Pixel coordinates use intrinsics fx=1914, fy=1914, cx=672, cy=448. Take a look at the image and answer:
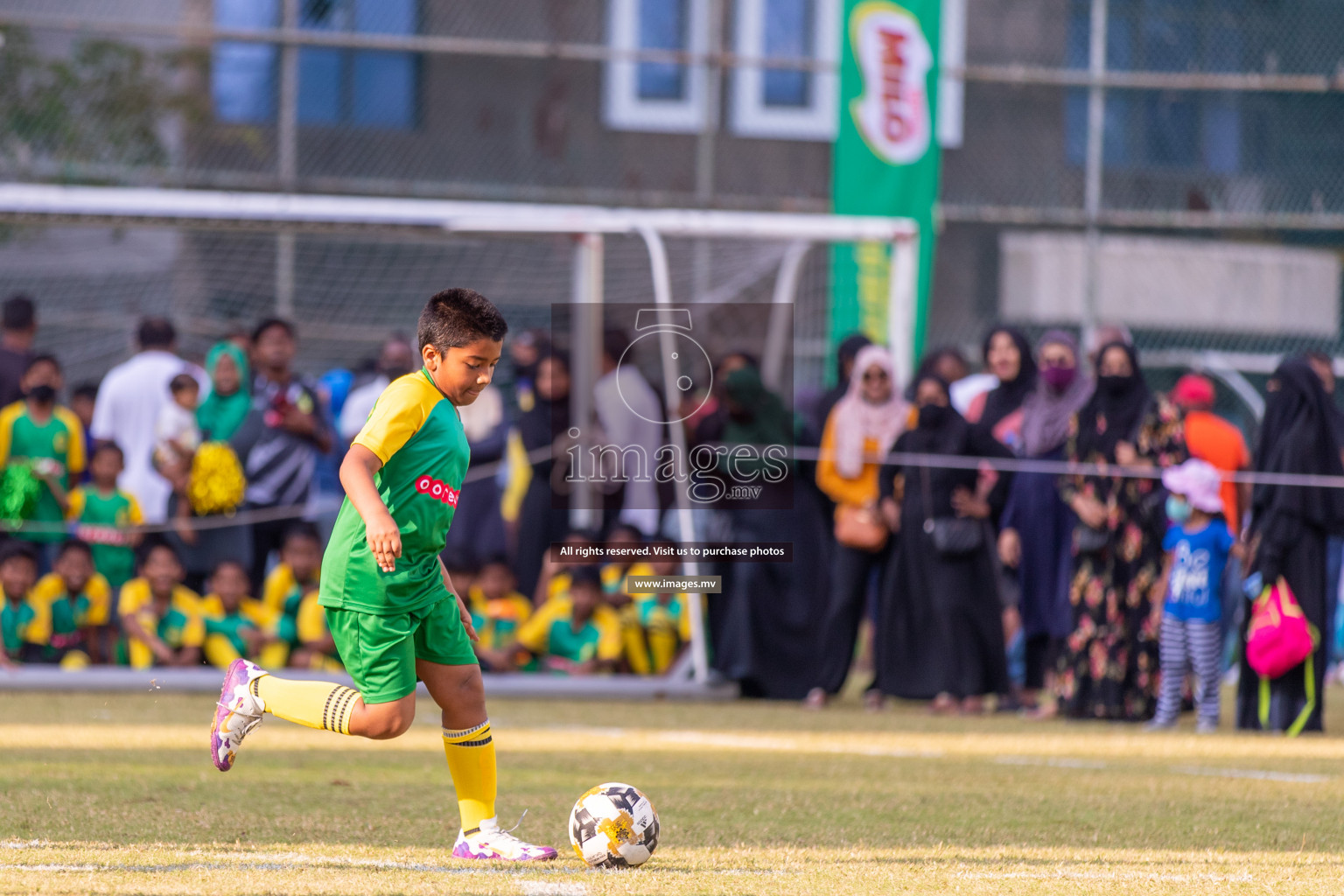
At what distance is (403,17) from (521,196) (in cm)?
205

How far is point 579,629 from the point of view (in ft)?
35.9

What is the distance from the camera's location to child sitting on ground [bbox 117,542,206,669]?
10516 millimetres

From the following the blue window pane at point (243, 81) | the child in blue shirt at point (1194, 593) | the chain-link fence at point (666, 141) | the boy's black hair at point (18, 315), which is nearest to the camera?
the child in blue shirt at point (1194, 593)

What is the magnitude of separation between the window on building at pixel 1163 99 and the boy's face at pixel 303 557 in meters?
8.01

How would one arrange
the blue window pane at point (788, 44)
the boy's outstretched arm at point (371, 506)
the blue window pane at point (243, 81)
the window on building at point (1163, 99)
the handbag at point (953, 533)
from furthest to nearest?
the window on building at point (1163, 99), the blue window pane at point (788, 44), the blue window pane at point (243, 81), the handbag at point (953, 533), the boy's outstretched arm at point (371, 506)

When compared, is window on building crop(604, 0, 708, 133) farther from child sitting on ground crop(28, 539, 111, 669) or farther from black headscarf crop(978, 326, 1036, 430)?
child sitting on ground crop(28, 539, 111, 669)

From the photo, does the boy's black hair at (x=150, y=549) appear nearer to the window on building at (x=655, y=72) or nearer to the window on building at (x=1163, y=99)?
the window on building at (x=655, y=72)

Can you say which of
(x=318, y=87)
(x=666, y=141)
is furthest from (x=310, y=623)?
(x=666, y=141)

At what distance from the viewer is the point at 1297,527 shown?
929 cm

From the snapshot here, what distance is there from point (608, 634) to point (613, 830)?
6118 millimetres

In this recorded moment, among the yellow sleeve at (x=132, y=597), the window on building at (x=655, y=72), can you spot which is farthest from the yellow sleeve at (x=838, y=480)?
the window on building at (x=655, y=72)

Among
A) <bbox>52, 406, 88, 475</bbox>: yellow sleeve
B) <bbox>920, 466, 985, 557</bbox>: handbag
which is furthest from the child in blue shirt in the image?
<bbox>52, 406, 88, 475</bbox>: yellow sleeve

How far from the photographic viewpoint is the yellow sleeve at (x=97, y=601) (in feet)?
34.8

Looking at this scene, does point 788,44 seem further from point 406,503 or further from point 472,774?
point 472,774
